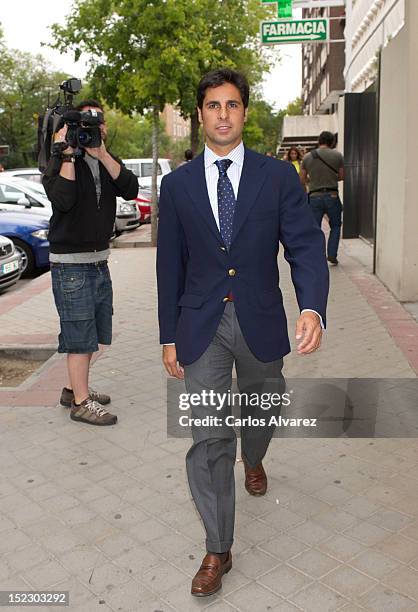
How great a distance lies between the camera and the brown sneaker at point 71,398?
5.21m

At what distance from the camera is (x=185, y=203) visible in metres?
3.05

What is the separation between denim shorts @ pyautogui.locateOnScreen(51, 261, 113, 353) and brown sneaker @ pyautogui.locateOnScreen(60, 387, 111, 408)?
0.41 metres

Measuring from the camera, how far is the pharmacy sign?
60.0 ft

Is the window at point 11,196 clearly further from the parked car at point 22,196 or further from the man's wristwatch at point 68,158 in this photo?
the man's wristwatch at point 68,158

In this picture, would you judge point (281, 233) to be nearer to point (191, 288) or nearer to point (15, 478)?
point (191, 288)

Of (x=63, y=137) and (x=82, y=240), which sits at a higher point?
A: (x=63, y=137)

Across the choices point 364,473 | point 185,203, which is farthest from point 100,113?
point 364,473

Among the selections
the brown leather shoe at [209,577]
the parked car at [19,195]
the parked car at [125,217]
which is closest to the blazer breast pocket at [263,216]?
the brown leather shoe at [209,577]

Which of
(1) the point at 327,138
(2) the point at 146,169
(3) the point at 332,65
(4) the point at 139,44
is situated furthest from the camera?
(3) the point at 332,65

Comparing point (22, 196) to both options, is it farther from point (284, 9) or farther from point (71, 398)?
point (71, 398)

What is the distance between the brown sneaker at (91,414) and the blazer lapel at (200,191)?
2.25 meters

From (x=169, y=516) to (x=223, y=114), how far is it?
193 cm

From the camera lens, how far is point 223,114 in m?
2.99

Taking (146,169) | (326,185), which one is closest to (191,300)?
(326,185)
